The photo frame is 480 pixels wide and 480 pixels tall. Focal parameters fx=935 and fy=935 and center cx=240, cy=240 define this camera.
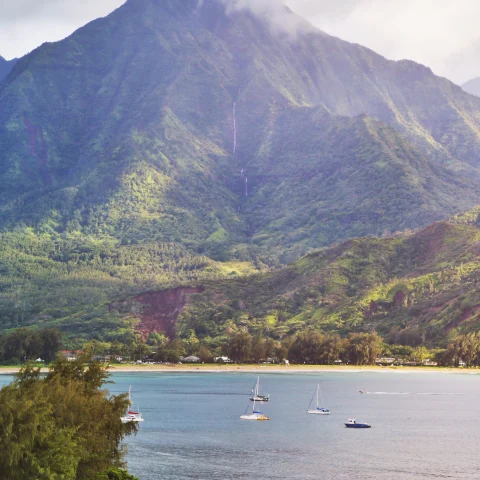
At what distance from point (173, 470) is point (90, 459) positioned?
3322cm

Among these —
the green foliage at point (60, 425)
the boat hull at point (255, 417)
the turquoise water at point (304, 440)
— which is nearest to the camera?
the green foliage at point (60, 425)

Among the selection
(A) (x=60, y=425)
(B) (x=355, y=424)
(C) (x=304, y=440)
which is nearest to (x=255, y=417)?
(B) (x=355, y=424)

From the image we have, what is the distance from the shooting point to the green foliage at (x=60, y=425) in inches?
2052

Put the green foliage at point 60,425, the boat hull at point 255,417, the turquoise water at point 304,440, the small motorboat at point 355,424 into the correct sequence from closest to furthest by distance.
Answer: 1. the green foliage at point 60,425
2. the turquoise water at point 304,440
3. the small motorboat at point 355,424
4. the boat hull at point 255,417

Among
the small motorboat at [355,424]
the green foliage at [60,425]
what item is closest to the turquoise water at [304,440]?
the small motorboat at [355,424]

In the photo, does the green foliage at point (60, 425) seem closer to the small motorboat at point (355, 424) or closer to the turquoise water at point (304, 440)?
the turquoise water at point (304, 440)

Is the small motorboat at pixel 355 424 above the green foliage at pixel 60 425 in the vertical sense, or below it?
below

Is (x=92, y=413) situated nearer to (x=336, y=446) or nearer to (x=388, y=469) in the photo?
(x=388, y=469)

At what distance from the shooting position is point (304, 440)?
119062mm

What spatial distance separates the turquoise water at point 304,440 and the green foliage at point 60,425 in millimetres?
19863

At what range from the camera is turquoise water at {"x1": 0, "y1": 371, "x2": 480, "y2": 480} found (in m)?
95.1

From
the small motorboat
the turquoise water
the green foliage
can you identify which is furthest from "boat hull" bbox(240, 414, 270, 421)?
the green foliage

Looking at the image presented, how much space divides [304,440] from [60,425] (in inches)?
2523

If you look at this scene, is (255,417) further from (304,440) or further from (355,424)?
(304,440)
